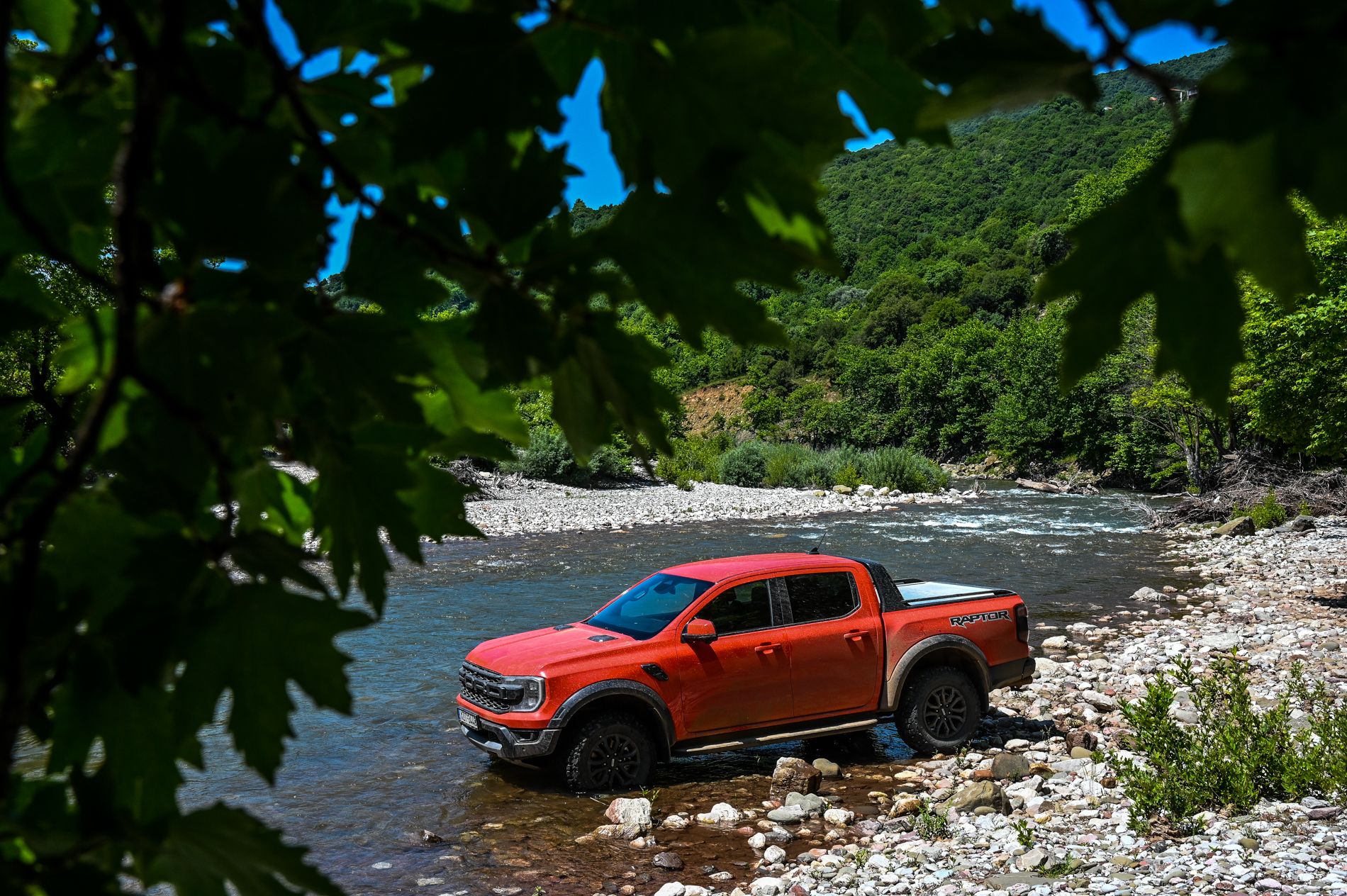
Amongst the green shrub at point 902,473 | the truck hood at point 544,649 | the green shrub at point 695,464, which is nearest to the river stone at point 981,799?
the truck hood at point 544,649

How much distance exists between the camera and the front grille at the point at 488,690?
23.9 feet

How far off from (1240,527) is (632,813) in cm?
1830

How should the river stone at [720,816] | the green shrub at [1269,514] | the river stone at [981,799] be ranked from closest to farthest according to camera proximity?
the river stone at [981,799] → the river stone at [720,816] → the green shrub at [1269,514]

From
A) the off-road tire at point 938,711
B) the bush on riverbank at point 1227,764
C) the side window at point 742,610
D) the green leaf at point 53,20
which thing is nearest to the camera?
the green leaf at point 53,20

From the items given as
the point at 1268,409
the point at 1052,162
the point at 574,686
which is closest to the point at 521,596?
the point at 574,686

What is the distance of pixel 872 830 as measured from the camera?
648 centimetres

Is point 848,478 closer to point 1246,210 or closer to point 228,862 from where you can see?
point 228,862

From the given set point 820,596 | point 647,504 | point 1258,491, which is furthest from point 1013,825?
point 647,504

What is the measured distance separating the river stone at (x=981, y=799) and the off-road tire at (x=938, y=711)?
1.38 metres

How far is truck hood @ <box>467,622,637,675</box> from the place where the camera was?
7328 millimetres

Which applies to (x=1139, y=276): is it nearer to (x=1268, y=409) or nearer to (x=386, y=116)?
(x=386, y=116)

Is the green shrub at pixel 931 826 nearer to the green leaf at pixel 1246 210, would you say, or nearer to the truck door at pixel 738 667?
the truck door at pixel 738 667

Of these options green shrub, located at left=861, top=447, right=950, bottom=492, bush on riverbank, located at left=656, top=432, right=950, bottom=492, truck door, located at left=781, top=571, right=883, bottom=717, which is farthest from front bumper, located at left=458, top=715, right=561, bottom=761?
green shrub, located at left=861, top=447, right=950, bottom=492

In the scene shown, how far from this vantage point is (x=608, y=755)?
7.35m
